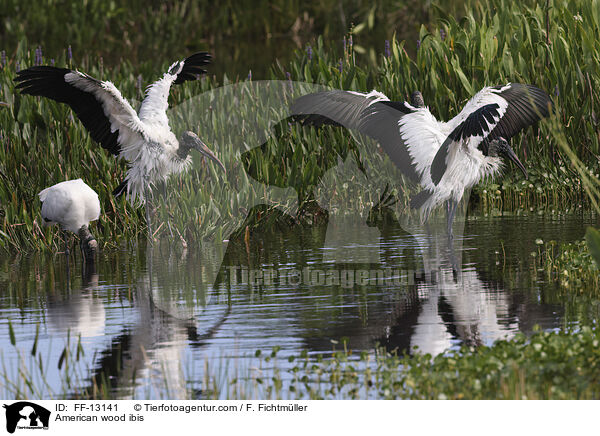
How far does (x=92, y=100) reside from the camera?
918cm

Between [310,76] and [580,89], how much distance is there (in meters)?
2.94

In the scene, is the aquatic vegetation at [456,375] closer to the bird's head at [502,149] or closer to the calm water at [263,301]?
the calm water at [263,301]

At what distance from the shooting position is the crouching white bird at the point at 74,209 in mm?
9008

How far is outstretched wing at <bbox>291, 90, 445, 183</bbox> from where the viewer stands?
29.9ft

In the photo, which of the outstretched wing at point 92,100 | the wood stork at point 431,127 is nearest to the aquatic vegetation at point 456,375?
the wood stork at point 431,127

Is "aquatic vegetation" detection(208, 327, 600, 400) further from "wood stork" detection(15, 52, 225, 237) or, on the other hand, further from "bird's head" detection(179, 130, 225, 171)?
"bird's head" detection(179, 130, 225, 171)

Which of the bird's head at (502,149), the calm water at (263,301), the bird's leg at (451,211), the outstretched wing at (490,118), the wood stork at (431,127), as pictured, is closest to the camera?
Answer: the calm water at (263,301)

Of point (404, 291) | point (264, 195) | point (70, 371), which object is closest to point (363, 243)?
point (264, 195)

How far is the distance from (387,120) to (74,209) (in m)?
2.82

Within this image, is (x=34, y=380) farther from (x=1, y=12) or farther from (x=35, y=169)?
(x=1, y=12)

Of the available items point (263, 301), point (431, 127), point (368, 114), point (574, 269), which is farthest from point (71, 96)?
point (574, 269)
